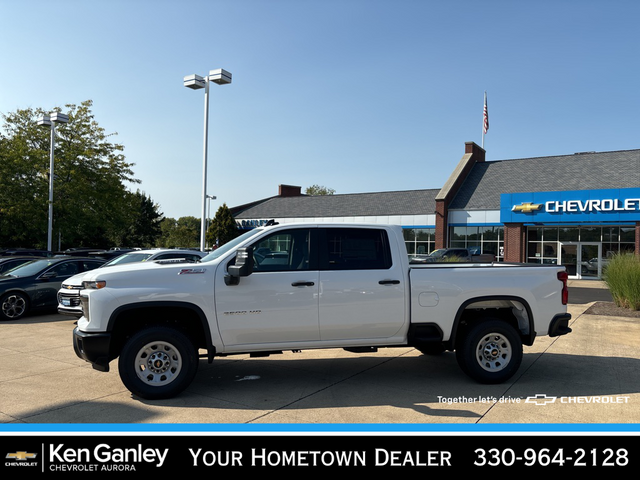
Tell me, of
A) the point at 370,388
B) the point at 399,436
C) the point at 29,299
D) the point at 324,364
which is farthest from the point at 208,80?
the point at 399,436

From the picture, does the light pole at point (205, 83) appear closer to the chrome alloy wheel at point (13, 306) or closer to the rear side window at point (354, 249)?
the chrome alloy wheel at point (13, 306)

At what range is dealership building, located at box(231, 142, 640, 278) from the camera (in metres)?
28.3

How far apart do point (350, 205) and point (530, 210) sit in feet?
51.7

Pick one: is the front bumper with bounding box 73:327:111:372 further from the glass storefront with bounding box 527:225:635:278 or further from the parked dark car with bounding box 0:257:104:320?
the glass storefront with bounding box 527:225:635:278

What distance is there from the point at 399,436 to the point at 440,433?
1.29ft

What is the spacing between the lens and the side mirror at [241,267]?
216 inches

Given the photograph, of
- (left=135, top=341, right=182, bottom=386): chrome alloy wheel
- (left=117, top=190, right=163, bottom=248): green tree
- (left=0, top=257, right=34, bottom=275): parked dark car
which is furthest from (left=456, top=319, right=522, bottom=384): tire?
(left=117, top=190, right=163, bottom=248): green tree

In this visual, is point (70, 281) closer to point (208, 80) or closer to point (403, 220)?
point (208, 80)

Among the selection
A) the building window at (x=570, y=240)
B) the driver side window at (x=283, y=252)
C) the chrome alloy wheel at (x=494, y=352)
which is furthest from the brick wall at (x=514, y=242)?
the driver side window at (x=283, y=252)

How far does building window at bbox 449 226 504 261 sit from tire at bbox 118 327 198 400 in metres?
27.8

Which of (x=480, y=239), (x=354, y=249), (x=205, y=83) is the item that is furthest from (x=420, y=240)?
(x=354, y=249)

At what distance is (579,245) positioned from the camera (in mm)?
29438

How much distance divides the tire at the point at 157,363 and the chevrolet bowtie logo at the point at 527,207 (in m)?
28.2

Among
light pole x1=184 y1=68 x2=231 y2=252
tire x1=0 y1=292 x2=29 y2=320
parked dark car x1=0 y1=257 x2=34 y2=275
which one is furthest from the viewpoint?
light pole x1=184 y1=68 x2=231 y2=252
